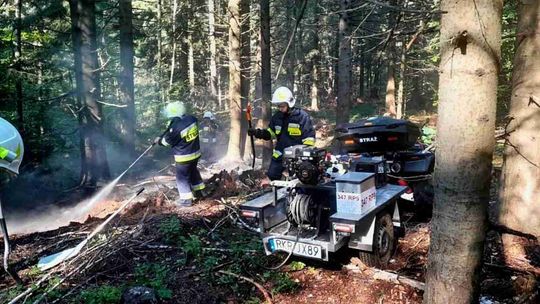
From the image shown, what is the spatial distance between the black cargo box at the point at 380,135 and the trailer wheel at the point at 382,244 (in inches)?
A: 59.2

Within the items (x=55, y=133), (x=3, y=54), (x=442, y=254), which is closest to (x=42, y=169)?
(x=55, y=133)

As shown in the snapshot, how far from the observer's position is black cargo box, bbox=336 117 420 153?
6754 mm

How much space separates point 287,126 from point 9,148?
402cm

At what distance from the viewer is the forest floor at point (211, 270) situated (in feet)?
14.8

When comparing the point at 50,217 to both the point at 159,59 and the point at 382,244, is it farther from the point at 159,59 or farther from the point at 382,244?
the point at 159,59

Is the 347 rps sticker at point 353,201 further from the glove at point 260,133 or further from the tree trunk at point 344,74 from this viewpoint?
the tree trunk at point 344,74

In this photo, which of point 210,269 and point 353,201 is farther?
point 210,269

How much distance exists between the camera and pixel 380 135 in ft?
22.3

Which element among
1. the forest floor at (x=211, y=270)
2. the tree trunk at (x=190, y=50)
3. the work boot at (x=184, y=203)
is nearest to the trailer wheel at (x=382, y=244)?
the forest floor at (x=211, y=270)

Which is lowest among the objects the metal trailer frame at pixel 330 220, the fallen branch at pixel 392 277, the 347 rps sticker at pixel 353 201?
the fallen branch at pixel 392 277

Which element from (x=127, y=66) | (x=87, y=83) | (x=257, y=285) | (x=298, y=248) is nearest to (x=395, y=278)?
(x=298, y=248)

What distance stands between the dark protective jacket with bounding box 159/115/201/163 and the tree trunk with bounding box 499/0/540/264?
19.2 feet

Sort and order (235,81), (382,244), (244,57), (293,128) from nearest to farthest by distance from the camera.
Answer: (382,244) < (293,128) < (235,81) < (244,57)

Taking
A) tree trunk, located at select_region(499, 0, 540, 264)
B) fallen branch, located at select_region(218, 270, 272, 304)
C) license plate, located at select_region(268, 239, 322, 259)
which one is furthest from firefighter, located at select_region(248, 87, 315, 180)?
tree trunk, located at select_region(499, 0, 540, 264)
